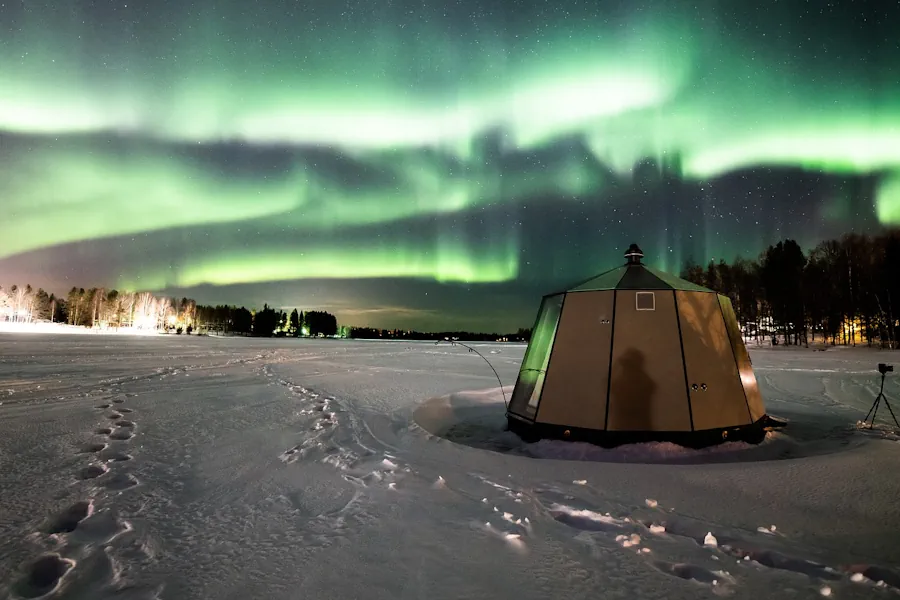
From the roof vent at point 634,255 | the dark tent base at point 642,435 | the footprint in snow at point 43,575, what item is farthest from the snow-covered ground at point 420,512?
the roof vent at point 634,255

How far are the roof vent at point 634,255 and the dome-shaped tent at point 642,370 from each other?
0.48 meters

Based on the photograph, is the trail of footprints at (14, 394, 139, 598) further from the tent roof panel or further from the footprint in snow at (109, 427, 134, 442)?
the tent roof panel

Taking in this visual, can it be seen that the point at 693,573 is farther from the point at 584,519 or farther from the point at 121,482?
the point at 121,482

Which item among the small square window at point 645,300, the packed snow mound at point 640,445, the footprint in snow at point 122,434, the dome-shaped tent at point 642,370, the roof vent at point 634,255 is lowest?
the packed snow mound at point 640,445

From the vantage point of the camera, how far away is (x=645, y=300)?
8.35m

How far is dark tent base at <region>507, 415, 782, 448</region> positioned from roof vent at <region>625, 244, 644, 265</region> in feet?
11.5

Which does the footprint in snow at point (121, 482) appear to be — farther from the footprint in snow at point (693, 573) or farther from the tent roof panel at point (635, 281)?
the tent roof panel at point (635, 281)

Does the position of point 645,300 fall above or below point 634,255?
below

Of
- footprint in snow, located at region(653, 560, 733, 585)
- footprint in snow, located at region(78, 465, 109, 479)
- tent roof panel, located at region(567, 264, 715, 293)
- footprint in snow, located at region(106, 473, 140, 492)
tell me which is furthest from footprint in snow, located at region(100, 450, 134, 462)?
tent roof panel, located at region(567, 264, 715, 293)

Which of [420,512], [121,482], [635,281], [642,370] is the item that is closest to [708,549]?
[420,512]

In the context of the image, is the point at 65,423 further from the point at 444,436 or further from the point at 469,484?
the point at 469,484

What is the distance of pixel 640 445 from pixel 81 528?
7572 millimetres

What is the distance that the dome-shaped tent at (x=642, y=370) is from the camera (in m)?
7.96

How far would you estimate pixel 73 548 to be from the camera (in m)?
3.95
